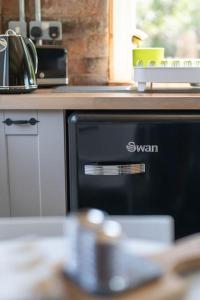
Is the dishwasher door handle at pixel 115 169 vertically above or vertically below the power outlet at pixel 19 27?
below

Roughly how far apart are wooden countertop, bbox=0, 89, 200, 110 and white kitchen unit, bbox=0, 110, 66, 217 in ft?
0.14

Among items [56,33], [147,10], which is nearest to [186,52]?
[147,10]

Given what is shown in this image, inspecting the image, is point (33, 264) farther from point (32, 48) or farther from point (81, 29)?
point (81, 29)

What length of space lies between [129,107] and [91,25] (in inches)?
30.0

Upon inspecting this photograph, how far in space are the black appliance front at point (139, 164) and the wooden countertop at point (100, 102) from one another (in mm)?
35

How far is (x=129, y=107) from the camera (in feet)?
5.12

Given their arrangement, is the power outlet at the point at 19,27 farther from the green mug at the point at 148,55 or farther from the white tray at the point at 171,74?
the white tray at the point at 171,74

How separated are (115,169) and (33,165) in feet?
1.03

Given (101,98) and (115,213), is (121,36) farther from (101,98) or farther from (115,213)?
(115,213)

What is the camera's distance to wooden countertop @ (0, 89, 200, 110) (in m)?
1.55

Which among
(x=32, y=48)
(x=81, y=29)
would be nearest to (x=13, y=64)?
(x=32, y=48)

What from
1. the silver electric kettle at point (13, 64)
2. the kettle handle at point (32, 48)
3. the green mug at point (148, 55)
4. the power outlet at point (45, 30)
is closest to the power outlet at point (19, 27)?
the power outlet at point (45, 30)

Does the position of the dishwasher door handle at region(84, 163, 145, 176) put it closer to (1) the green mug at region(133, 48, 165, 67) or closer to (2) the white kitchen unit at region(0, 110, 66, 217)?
(2) the white kitchen unit at region(0, 110, 66, 217)

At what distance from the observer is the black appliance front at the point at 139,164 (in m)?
1.55
